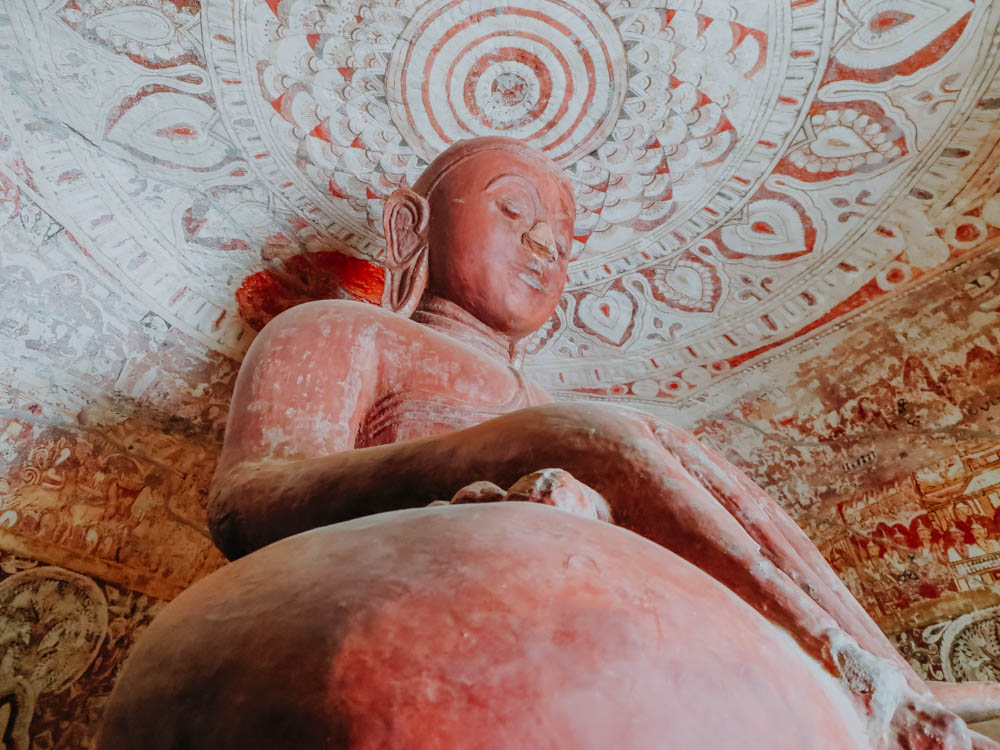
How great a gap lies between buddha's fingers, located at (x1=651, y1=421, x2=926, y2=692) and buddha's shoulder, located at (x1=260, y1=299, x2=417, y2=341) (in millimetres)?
1115

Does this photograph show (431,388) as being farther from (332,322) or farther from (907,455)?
(907,455)

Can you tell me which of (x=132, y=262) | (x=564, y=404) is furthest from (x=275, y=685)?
(x=132, y=262)

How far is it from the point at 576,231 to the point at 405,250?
3.84 feet

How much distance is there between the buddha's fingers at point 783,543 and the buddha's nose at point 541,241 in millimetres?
1503

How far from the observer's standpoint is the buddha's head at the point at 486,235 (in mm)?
3102

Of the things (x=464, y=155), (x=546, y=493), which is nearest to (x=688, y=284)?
(x=464, y=155)

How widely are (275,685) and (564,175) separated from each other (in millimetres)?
2874

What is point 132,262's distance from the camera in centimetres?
370

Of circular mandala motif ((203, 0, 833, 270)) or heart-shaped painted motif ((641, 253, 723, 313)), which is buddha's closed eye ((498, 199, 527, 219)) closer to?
circular mandala motif ((203, 0, 833, 270))

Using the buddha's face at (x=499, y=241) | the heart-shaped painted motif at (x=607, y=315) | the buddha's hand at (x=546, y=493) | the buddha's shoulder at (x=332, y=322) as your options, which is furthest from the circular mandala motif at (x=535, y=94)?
the buddha's hand at (x=546, y=493)

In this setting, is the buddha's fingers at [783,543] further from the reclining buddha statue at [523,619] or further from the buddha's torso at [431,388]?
the buddha's torso at [431,388]

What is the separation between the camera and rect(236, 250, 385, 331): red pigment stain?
397 centimetres

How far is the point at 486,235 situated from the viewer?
314 cm

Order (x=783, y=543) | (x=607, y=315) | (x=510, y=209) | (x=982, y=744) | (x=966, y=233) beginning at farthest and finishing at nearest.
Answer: (x=607, y=315) < (x=966, y=233) < (x=510, y=209) < (x=783, y=543) < (x=982, y=744)
